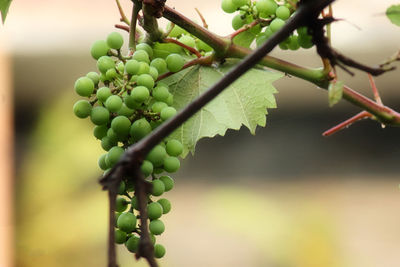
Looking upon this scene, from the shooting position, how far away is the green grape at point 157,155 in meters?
0.45

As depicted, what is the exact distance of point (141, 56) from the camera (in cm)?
46

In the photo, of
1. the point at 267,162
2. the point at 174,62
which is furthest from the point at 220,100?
the point at 267,162

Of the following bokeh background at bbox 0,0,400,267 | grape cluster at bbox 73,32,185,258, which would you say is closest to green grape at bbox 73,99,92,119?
grape cluster at bbox 73,32,185,258

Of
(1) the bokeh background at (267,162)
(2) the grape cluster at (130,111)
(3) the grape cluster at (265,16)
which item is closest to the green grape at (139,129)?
(2) the grape cluster at (130,111)

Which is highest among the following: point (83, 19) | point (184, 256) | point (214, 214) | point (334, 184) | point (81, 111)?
A: point (81, 111)

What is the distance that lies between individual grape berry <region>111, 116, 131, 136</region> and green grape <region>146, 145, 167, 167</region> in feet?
0.08

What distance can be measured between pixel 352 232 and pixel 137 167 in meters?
2.41

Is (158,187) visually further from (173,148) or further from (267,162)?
(267,162)

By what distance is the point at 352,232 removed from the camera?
8.45 feet

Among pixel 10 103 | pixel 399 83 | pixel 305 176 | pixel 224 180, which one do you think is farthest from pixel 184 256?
pixel 399 83

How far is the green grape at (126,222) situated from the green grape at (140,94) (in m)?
0.08

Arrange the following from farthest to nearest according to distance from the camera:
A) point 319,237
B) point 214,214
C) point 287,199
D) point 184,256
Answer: point 184,256
point 287,199
point 214,214
point 319,237

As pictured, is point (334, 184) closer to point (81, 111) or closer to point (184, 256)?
point (184, 256)

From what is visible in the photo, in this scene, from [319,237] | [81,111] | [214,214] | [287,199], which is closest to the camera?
[81,111]
